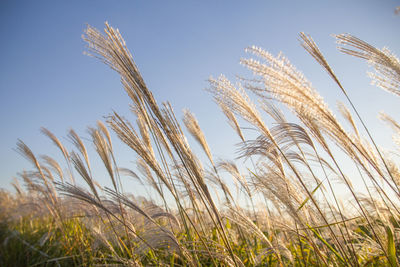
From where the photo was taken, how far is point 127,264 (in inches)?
71.3

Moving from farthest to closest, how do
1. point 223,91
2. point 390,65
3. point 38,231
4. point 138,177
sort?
point 38,231 < point 138,177 < point 223,91 < point 390,65

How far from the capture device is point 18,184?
9234mm

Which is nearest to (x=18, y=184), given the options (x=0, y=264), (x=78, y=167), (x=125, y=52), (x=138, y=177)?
(x=0, y=264)

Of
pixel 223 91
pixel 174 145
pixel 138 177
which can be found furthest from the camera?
pixel 138 177

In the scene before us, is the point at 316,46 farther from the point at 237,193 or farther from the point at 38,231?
the point at 38,231

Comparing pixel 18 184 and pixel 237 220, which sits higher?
pixel 18 184

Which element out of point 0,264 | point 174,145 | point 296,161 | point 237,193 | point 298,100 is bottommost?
point 0,264

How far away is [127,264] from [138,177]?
6.76 feet

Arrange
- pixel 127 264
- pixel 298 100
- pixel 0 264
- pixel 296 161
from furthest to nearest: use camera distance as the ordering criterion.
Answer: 1. pixel 0 264
2. pixel 296 161
3. pixel 127 264
4. pixel 298 100

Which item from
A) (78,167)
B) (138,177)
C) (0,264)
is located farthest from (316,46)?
(0,264)

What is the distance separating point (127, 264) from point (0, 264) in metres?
3.40

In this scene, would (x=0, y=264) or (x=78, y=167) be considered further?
(x=0, y=264)

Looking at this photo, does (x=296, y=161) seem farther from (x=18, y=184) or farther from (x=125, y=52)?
(x=18, y=184)

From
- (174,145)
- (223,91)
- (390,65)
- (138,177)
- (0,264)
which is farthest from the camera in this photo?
(138,177)
